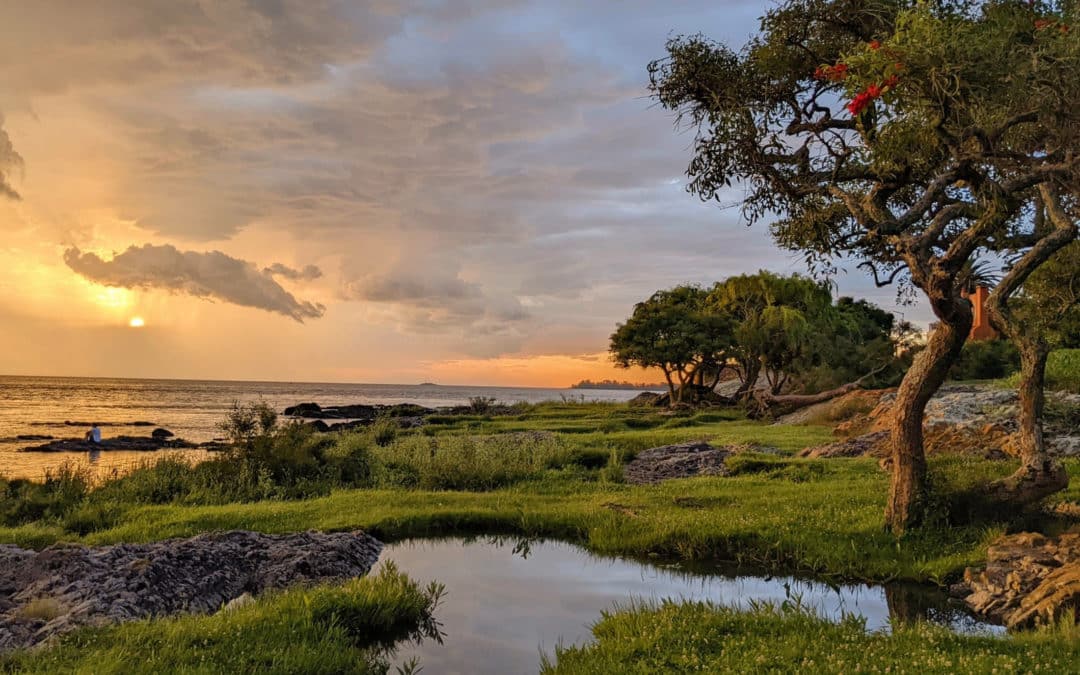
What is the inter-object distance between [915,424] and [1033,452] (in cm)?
233

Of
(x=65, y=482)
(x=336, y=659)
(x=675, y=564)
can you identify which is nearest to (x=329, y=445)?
(x=65, y=482)

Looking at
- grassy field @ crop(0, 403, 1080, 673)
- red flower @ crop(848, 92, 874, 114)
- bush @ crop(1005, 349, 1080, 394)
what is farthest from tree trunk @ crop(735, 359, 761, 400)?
red flower @ crop(848, 92, 874, 114)

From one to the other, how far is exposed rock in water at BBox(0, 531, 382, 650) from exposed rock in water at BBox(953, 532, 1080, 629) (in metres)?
10.00

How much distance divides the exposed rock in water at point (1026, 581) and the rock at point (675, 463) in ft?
38.2

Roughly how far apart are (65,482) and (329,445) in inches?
326

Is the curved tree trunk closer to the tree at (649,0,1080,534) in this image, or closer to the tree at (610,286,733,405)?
the tree at (649,0,1080,534)

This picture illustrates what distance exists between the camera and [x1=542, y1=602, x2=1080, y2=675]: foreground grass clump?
7.08m

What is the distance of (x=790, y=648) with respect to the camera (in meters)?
7.70

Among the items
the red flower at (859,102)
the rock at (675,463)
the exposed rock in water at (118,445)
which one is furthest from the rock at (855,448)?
the exposed rock in water at (118,445)

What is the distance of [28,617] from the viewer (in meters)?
8.45

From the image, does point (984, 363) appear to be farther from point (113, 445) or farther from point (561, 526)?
point (113, 445)

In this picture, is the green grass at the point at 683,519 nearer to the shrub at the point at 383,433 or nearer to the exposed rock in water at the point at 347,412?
the shrub at the point at 383,433

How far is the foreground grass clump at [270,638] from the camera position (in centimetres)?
702

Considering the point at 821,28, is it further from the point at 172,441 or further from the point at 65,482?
the point at 172,441
